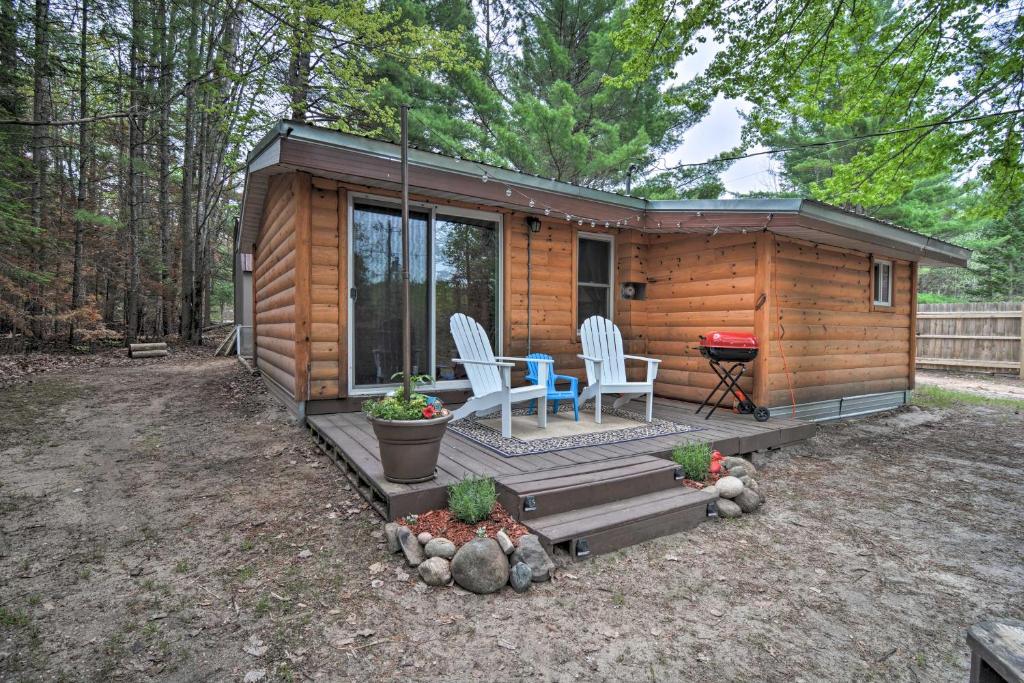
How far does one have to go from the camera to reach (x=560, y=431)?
3852 millimetres

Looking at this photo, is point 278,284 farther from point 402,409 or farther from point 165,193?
point 165,193

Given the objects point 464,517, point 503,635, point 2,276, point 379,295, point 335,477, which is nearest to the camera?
point 503,635

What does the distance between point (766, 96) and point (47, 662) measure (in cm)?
743

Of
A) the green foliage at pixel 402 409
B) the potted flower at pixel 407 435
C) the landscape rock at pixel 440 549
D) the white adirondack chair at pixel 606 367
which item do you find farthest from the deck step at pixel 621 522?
the white adirondack chair at pixel 606 367

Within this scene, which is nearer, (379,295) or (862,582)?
(862,582)

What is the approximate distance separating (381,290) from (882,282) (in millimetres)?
6273

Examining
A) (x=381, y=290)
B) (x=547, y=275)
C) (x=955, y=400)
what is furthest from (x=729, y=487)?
(x=955, y=400)

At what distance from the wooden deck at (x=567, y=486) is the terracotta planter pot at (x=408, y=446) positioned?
68 mm

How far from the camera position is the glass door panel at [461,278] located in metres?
4.59

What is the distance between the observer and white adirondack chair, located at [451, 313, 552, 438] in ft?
11.6

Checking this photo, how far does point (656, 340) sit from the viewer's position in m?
5.67

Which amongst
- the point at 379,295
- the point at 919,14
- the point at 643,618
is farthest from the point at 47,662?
the point at 919,14

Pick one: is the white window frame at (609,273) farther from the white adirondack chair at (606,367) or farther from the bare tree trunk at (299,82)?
the bare tree trunk at (299,82)

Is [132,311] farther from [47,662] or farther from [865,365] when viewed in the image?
[865,365]
